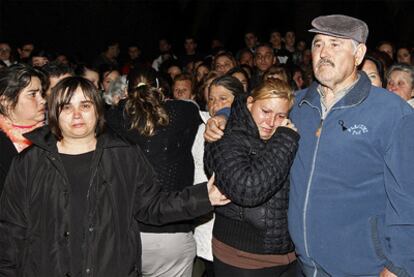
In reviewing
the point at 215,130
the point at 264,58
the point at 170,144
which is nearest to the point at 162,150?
the point at 170,144

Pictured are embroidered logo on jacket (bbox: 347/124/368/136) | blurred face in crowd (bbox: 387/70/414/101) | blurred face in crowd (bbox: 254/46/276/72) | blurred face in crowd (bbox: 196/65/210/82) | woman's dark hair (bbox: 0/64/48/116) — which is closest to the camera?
embroidered logo on jacket (bbox: 347/124/368/136)

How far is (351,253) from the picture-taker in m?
3.13

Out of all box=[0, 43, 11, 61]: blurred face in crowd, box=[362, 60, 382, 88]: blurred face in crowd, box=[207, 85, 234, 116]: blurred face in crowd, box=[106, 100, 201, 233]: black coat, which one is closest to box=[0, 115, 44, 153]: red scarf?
box=[106, 100, 201, 233]: black coat

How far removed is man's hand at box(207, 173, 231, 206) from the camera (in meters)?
3.32

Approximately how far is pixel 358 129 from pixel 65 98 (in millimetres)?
1725

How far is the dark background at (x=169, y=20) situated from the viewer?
14453mm

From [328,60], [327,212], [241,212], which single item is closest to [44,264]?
[241,212]

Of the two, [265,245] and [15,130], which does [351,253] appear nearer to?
[265,245]

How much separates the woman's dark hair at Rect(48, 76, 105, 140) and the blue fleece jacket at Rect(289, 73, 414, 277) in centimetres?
130

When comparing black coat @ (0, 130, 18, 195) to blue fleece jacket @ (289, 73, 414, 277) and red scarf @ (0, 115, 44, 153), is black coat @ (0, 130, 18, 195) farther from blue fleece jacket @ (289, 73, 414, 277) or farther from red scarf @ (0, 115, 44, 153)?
blue fleece jacket @ (289, 73, 414, 277)

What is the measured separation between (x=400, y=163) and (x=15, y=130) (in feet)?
8.92

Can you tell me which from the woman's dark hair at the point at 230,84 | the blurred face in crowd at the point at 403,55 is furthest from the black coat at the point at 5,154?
the blurred face in crowd at the point at 403,55

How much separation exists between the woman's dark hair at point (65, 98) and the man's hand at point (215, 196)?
0.76 m

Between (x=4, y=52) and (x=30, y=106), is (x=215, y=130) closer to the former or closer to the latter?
(x=30, y=106)
